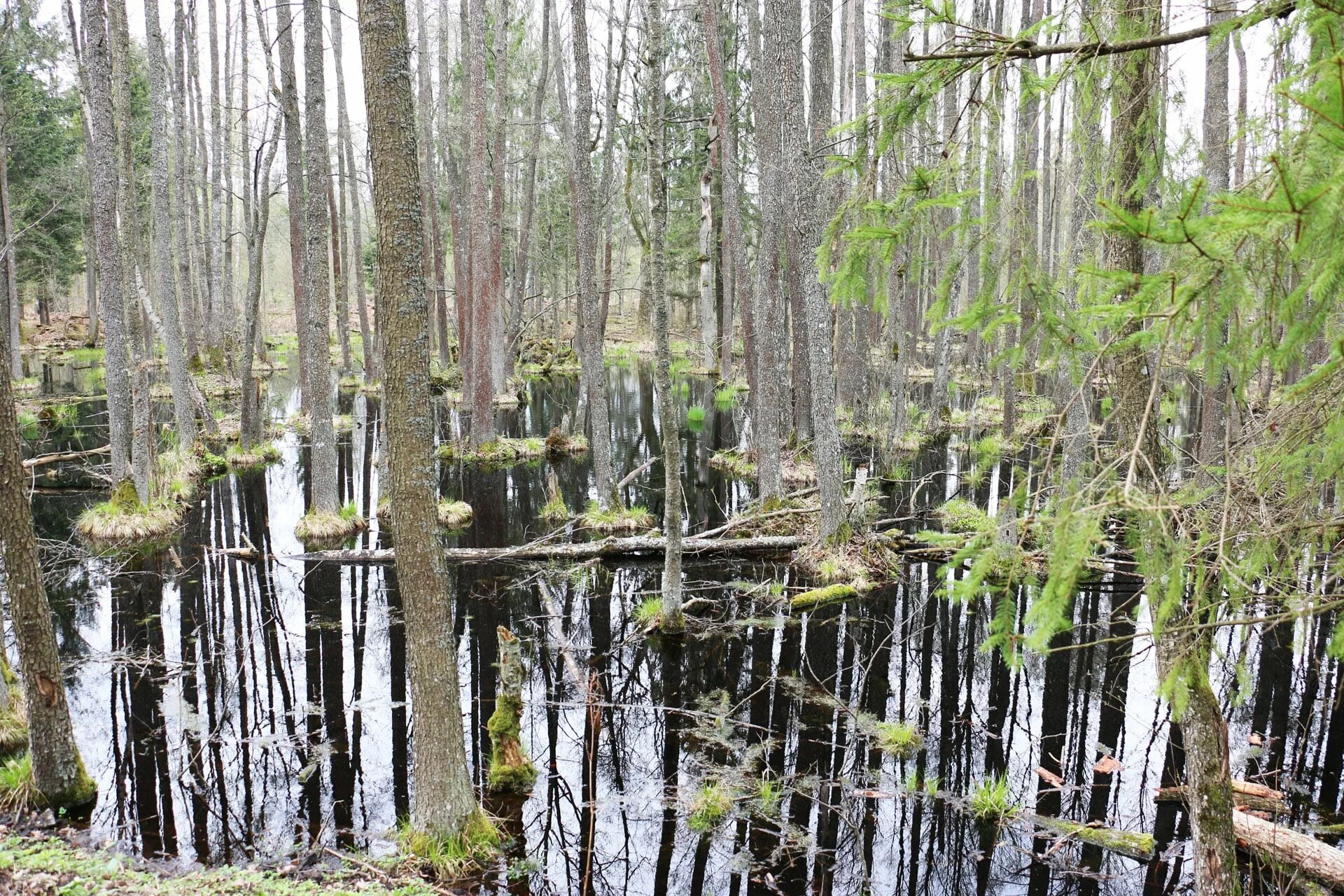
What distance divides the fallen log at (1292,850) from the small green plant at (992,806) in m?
1.21

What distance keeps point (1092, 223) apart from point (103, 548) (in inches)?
478

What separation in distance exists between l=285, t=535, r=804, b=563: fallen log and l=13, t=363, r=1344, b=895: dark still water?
0.23 metres

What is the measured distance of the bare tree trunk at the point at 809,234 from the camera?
8.90 meters

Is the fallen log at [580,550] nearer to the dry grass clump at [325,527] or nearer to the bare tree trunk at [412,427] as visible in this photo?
the dry grass clump at [325,527]

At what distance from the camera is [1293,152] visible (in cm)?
241

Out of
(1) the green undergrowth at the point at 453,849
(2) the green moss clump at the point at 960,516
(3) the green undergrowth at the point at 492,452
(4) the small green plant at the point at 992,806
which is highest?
(3) the green undergrowth at the point at 492,452

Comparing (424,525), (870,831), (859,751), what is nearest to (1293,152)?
(424,525)

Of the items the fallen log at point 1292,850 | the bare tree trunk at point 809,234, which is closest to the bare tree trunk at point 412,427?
the fallen log at point 1292,850

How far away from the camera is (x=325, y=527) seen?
37.8 feet

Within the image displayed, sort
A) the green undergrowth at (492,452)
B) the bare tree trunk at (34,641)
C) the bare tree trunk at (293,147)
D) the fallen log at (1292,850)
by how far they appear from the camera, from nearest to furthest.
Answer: the fallen log at (1292,850), the bare tree trunk at (34,641), the bare tree trunk at (293,147), the green undergrowth at (492,452)

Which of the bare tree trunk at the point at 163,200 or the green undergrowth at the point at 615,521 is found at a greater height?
the bare tree trunk at the point at 163,200

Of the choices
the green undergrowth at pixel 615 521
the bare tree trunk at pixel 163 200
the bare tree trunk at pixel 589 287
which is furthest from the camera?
the bare tree trunk at pixel 163 200

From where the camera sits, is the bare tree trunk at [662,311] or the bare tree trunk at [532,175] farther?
the bare tree trunk at [532,175]

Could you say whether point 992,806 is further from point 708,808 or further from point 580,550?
point 580,550
